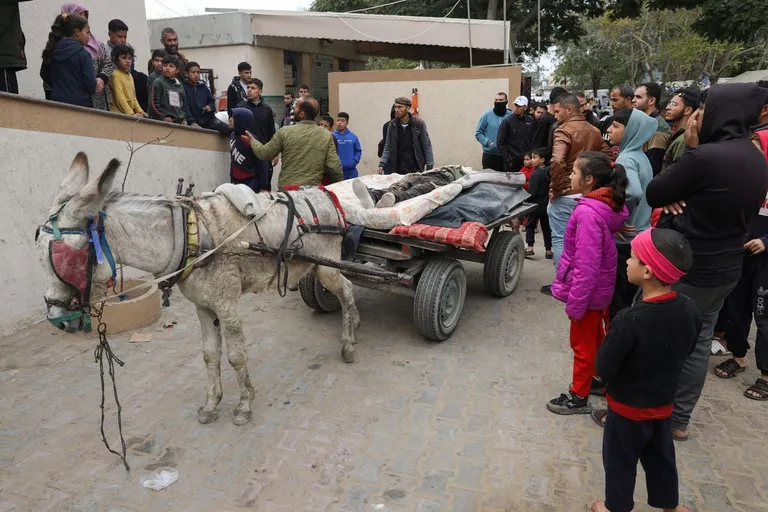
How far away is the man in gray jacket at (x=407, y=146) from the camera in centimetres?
725

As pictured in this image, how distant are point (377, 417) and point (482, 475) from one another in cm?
91

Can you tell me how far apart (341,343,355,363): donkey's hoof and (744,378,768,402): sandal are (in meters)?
3.17

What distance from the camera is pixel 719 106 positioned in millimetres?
2988

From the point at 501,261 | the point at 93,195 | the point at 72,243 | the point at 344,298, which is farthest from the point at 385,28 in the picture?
the point at 72,243

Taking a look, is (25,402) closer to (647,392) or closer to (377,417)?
(377,417)

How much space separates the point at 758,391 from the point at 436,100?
9005 mm

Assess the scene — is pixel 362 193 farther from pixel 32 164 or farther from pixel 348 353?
pixel 32 164

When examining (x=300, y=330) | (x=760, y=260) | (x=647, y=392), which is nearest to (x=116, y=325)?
(x=300, y=330)

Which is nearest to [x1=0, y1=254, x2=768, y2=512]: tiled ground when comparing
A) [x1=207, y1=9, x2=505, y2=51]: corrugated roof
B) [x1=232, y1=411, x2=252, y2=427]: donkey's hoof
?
[x1=232, y1=411, x2=252, y2=427]: donkey's hoof

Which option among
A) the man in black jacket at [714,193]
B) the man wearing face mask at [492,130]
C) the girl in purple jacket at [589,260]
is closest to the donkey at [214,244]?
the girl in purple jacket at [589,260]

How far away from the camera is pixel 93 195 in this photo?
2762mm

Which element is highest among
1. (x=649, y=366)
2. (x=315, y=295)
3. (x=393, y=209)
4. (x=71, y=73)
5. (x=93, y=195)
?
(x=71, y=73)

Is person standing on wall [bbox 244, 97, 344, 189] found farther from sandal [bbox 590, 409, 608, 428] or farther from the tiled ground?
sandal [bbox 590, 409, 608, 428]

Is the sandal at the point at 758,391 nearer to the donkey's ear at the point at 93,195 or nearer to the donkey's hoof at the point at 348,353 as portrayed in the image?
the donkey's hoof at the point at 348,353
